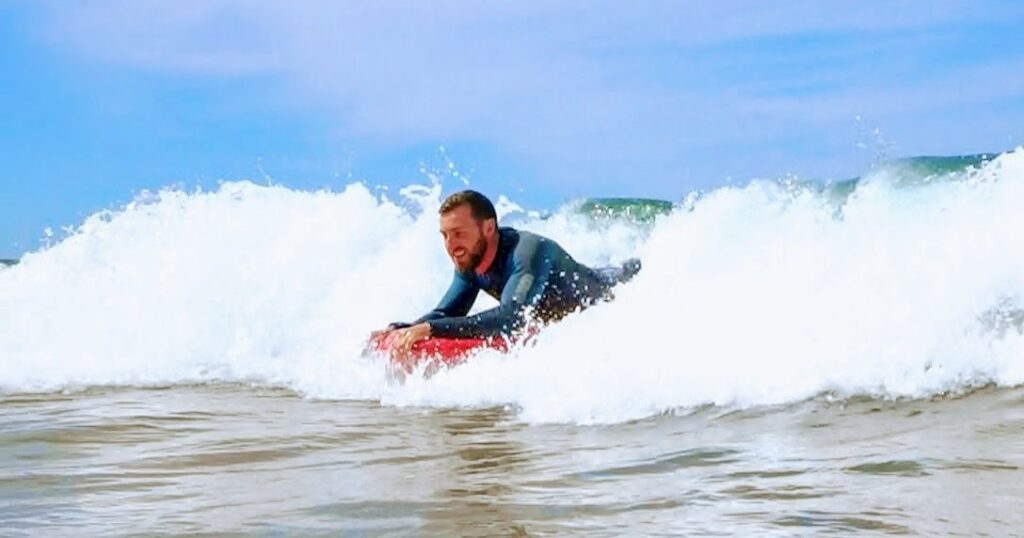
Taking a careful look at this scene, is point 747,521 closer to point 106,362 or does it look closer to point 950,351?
point 950,351

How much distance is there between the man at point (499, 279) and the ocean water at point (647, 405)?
1.00ft

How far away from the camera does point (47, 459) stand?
5.30 metres

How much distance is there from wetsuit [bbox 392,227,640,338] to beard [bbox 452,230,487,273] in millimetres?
53

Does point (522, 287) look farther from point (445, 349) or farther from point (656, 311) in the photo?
point (656, 311)

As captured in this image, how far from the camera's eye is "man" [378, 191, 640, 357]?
786 centimetres

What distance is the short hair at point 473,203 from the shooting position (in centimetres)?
827

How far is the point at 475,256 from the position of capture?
8430 mm

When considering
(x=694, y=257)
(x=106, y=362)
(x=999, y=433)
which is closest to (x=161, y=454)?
(x=999, y=433)

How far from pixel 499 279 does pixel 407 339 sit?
0.93 metres

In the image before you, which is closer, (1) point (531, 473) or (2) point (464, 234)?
(1) point (531, 473)

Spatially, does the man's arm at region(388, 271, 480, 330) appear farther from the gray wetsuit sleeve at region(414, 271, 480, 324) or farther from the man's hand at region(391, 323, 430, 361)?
the man's hand at region(391, 323, 430, 361)

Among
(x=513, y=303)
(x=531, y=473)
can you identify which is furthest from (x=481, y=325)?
(x=531, y=473)

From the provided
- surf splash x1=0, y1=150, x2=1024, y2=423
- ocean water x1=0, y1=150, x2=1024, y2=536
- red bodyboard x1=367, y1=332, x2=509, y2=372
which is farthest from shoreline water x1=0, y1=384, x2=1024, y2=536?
red bodyboard x1=367, y1=332, x2=509, y2=372

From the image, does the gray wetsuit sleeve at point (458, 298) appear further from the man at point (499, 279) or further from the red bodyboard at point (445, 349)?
the red bodyboard at point (445, 349)
